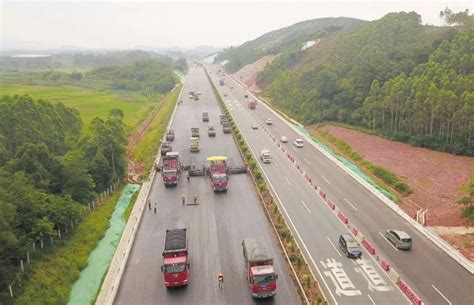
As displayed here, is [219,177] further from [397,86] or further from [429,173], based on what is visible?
[397,86]

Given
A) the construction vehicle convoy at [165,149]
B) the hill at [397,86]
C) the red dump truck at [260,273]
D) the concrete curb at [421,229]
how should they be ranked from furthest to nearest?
1. the construction vehicle convoy at [165,149]
2. the hill at [397,86]
3. the concrete curb at [421,229]
4. the red dump truck at [260,273]

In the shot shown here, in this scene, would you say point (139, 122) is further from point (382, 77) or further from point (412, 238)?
point (412, 238)

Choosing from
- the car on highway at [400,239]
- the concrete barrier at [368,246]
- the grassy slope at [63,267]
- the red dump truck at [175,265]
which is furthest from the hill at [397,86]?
the grassy slope at [63,267]

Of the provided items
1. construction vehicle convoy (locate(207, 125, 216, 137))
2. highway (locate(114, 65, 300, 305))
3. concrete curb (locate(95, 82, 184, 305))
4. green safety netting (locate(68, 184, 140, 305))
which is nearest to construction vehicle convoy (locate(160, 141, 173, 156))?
highway (locate(114, 65, 300, 305))

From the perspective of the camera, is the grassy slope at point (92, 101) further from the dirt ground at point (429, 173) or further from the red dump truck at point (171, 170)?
the dirt ground at point (429, 173)

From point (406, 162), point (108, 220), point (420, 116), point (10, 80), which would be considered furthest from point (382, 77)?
point (10, 80)

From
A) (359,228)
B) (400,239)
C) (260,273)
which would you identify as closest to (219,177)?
(359,228)
